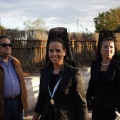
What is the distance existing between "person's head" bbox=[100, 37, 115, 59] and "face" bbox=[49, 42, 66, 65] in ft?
4.32

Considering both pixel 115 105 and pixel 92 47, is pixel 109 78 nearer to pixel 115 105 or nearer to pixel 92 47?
pixel 115 105

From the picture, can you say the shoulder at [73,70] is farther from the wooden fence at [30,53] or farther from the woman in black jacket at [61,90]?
the wooden fence at [30,53]

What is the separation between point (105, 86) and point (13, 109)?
4.48 feet

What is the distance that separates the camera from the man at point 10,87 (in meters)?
4.67

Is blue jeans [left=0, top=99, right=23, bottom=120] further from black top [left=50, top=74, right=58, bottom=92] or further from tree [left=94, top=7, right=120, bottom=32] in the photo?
tree [left=94, top=7, right=120, bottom=32]

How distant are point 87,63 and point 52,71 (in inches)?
480

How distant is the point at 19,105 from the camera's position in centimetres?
484

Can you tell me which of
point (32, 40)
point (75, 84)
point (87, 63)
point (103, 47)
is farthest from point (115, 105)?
point (87, 63)

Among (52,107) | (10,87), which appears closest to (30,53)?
(10,87)

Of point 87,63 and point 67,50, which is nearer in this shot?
point 67,50

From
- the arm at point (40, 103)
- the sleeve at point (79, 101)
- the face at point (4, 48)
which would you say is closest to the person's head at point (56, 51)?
the sleeve at point (79, 101)

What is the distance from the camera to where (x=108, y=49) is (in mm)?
4785

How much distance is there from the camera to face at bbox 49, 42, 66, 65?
3598 millimetres

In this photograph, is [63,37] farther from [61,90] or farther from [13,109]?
[13,109]
